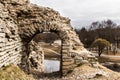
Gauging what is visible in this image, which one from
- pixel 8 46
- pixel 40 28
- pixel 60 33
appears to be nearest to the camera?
pixel 8 46

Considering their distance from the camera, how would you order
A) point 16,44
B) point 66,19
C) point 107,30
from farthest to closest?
1. point 107,30
2. point 66,19
3. point 16,44

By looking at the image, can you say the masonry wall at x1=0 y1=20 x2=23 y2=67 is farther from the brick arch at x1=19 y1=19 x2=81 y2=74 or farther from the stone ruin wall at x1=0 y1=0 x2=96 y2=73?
the brick arch at x1=19 y1=19 x2=81 y2=74

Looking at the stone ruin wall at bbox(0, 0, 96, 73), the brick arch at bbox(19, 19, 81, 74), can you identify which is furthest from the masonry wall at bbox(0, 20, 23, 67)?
the brick arch at bbox(19, 19, 81, 74)

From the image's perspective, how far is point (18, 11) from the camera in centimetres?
2275

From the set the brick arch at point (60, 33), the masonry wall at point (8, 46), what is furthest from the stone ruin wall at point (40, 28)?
the masonry wall at point (8, 46)

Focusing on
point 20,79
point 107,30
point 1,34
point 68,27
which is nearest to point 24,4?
point 68,27

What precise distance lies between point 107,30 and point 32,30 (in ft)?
207

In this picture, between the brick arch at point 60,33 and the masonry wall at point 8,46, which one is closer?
the masonry wall at point 8,46

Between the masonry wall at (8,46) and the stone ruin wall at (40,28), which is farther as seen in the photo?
the stone ruin wall at (40,28)

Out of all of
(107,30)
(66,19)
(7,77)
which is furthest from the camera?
(107,30)

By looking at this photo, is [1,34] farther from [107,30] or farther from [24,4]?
[107,30]

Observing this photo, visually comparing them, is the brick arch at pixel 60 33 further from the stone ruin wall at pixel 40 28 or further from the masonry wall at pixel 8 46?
the masonry wall at pixel 8 46

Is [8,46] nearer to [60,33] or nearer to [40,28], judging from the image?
[40,28]

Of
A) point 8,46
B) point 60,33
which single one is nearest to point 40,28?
point 60,33
